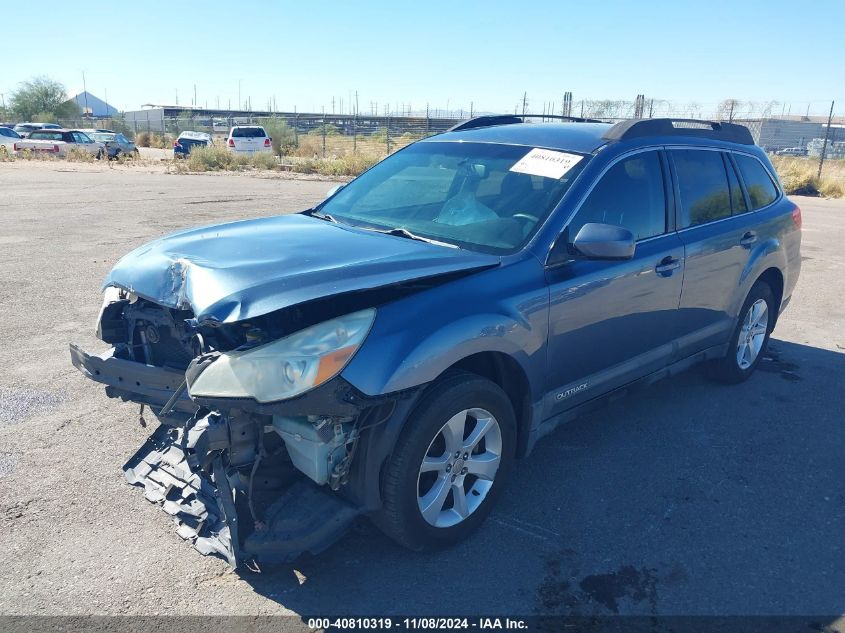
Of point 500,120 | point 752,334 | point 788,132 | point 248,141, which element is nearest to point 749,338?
point 752,334

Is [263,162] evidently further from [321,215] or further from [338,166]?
[321,215]

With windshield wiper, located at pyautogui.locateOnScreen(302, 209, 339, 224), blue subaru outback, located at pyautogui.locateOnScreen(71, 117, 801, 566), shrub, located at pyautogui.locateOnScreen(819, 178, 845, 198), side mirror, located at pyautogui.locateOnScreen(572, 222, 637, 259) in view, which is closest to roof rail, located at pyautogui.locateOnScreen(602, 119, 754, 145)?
blue subaru outback, located at pyautogui.locateOnScreen(71, 117, 801, 566)

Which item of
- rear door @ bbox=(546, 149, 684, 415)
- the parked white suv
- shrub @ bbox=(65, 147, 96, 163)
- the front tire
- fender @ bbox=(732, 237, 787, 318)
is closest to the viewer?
the front tire

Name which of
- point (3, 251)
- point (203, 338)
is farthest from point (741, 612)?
point (3, 251)

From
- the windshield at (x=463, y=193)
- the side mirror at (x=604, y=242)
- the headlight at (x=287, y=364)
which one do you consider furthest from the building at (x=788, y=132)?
the headlight at (x=287, y=364)

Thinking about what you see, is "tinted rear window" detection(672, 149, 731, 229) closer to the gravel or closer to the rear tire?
the rear tire

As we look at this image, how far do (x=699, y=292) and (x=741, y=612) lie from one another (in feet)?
7.37

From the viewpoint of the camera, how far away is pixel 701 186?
4.67 meters

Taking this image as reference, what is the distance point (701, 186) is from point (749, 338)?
150 cm

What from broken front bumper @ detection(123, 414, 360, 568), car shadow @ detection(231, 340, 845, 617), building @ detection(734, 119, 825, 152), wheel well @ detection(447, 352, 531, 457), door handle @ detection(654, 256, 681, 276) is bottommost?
car shadow @ detection(231, 340, 845, 617)

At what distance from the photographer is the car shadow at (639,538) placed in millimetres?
2928

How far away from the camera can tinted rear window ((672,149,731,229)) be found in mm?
4477

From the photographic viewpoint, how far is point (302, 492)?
9.42 ft

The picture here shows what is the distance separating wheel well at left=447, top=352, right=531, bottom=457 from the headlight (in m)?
0.72
